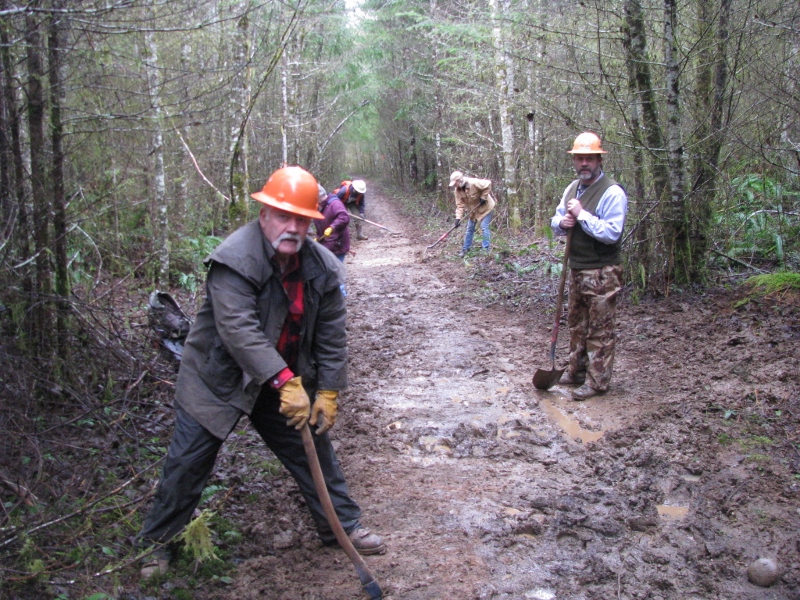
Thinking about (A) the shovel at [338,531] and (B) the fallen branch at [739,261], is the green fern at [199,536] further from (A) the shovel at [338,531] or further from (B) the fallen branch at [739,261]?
(B) the fallen branch at [739,261]

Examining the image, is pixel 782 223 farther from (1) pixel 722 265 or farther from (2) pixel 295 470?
(2) pixel 295 470

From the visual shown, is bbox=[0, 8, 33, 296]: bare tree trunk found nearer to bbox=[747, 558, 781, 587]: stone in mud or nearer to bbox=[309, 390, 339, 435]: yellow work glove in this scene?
bbox=[309, 390, 339, 435]: yellow work glove

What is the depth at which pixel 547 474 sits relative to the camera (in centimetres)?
487

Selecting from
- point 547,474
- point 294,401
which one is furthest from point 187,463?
point 547,474

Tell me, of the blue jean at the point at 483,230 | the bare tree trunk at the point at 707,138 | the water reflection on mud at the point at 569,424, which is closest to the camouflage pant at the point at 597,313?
the water reflection on mud at the point at 569,424

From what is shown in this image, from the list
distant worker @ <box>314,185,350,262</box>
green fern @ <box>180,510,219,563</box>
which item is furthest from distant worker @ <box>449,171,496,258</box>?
green fern @ <box>180,510,219,563</box>

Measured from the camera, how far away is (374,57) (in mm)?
31922

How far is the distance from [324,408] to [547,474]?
1.96 m

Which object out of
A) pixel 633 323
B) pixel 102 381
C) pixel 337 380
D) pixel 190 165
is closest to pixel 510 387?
pixel 633 323

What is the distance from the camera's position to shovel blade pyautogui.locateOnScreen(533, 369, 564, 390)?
21.5ft

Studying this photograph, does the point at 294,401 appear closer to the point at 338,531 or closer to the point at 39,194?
the point at 338,531

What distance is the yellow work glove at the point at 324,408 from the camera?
12.5 feet

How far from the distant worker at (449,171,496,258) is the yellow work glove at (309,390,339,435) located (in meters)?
11.7

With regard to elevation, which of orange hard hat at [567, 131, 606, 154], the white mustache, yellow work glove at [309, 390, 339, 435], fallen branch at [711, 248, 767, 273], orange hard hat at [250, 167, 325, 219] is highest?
orange hard hat at [567, 131, 606, 154]
